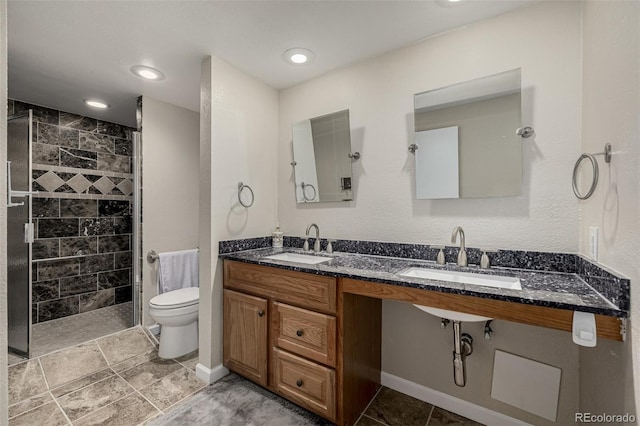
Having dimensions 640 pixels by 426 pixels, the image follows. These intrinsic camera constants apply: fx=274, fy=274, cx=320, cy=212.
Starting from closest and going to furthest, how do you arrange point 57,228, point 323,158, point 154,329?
point 323,158 < point 154,329 < point 57,228

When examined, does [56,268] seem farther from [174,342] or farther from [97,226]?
[174,342]

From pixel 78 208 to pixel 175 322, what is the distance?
2030 millimetres

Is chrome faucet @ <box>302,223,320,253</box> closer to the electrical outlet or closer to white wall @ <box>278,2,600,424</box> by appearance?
white wall @ <box>278,2,600,424</box>

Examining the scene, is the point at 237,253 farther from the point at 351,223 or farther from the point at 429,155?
the point at 429,155

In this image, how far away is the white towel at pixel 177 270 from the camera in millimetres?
2672

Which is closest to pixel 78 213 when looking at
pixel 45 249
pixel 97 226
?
pixel 97 226

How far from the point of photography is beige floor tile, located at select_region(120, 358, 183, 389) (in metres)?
1.92

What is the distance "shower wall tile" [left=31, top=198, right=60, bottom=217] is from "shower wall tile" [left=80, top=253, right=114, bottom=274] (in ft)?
1.91

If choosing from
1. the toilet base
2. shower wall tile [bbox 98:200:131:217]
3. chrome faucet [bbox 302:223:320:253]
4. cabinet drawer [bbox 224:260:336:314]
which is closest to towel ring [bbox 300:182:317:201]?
chrome faucet [bbox 302:223:320:253]

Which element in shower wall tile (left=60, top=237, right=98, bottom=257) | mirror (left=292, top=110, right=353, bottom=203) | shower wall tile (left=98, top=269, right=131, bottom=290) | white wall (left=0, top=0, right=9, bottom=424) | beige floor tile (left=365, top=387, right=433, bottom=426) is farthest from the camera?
shower wall tile (left=98, top=269, right=131, bottom=290)

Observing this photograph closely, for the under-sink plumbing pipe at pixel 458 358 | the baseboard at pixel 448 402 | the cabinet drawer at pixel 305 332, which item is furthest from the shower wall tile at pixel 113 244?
the under-sink plumbing pipe at pixel 458 358

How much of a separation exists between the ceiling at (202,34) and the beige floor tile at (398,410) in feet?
7.60

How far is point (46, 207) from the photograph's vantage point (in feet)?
9.52

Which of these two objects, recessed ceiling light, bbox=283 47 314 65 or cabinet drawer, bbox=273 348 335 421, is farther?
recessed ceiling light, bbox=283 47 314 65
